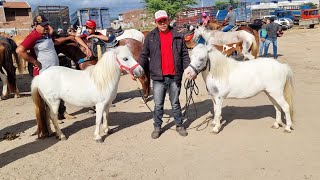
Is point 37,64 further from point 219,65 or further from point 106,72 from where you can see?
point 219,65

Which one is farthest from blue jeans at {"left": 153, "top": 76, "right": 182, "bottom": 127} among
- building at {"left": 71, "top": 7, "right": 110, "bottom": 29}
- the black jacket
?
building at {"left": 71, "top": 7, "right": 110, "bottom": 29}

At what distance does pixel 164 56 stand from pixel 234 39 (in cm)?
704

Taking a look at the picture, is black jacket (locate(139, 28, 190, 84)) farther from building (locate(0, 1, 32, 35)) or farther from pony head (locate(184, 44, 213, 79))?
building (locate(0, 1, 32, 35))

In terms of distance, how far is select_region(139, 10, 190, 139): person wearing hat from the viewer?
171 inches

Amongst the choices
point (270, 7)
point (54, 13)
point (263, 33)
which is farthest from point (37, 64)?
point (270, 7)

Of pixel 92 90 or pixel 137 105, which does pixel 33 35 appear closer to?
pixel 92 90

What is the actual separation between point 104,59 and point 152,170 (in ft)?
5.98

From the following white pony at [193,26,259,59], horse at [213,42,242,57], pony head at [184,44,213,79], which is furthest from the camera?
horse at [213,42,242,57]

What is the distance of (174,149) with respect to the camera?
4320 millimetres

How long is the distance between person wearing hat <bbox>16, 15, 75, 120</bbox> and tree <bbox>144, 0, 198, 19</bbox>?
31431mm

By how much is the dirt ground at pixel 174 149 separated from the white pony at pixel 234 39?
4476mm

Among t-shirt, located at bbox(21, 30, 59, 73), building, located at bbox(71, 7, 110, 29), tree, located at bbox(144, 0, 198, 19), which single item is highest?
tree, located at bbox(144, 0, 198, 19)

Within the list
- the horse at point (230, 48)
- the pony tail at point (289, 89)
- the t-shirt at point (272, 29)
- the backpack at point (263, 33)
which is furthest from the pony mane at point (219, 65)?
the backpack at point (263, 33)

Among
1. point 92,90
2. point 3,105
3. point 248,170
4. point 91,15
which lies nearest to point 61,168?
point 92,90
